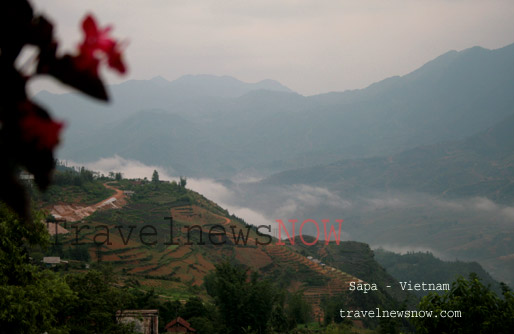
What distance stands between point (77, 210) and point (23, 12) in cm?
6897

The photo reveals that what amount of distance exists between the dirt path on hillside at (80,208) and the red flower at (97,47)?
62.7 meters

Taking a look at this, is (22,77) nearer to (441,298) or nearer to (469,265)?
(441,298)

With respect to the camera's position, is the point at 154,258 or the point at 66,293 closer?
the point at 66,293

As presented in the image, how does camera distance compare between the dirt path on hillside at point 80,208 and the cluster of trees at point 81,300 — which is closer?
the cluster of trees at point 81,300

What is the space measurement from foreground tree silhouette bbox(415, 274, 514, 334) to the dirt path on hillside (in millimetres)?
56215

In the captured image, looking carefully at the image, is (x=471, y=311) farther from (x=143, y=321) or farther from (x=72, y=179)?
(x=72, y=179)

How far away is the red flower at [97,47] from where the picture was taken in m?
1.31

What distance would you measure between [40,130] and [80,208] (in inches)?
2768

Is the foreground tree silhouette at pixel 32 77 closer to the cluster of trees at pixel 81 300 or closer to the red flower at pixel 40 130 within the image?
the red flower at pixel 40 130

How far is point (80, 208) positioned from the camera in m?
66.7

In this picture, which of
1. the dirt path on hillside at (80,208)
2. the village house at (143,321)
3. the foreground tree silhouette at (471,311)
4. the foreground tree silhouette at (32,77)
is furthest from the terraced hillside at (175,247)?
the foreground tree silhouette at (32,77)

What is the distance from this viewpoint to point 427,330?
10609mm

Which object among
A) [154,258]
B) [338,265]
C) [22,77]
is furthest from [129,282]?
[338,265]

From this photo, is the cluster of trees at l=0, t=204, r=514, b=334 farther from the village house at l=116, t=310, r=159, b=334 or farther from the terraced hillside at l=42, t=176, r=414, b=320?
the terraced hillside at l=42, t=176, r=414, b=320
